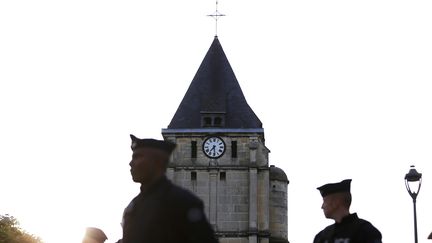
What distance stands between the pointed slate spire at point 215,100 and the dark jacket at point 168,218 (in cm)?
6489

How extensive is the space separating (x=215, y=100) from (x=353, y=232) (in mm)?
63311

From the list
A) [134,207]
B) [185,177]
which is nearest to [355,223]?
[134,207]

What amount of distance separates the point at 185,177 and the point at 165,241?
64311mm

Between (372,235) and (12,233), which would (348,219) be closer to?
(372,235)

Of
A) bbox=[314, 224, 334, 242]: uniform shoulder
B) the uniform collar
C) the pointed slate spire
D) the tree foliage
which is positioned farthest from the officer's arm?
the pointed slate spire

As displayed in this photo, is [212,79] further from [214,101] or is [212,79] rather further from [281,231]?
[281,231]

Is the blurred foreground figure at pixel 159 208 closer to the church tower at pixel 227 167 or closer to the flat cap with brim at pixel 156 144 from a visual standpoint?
the flat cap with brim at pixel 156 144

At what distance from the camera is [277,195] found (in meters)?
74.7

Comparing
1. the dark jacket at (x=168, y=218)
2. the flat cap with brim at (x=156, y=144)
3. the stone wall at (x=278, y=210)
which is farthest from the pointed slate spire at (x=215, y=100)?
the dark jacket at (x=168, y=218)

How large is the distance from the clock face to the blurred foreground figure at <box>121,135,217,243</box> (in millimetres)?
63910

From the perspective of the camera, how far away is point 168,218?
7.10 meters

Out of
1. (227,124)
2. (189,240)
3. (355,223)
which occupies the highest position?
(227,124)

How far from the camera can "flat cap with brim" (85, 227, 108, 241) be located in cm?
1288

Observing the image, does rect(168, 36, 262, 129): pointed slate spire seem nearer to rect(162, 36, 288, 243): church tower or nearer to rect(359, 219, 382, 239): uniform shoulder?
rect(162, 36, 288, 243): church tower
